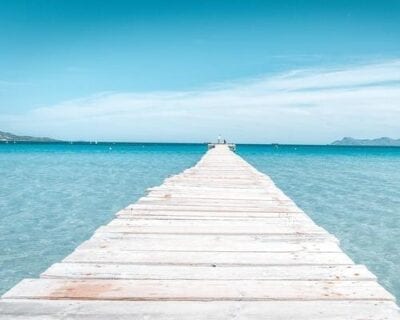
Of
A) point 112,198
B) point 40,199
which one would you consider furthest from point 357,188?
point 40,199

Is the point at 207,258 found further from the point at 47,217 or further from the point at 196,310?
the point at 47,217

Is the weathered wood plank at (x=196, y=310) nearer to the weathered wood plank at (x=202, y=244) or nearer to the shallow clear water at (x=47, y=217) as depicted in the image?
the weathered wood plank at (x=202, y=244)

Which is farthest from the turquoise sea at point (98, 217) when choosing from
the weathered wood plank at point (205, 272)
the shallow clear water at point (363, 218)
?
the weathered wood plank at point (205, 272)

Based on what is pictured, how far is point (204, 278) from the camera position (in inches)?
122

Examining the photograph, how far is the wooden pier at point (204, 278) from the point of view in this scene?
2504 millimetres

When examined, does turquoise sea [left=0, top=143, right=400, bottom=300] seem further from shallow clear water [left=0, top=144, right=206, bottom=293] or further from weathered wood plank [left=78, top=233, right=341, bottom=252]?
weathered wood plank [left=78, top=233, right=341, bottom=252]

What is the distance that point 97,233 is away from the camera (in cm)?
443

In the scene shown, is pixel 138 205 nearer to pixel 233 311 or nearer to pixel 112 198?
pixel 233 311

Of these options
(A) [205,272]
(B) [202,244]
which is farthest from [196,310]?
(B) [202,244]

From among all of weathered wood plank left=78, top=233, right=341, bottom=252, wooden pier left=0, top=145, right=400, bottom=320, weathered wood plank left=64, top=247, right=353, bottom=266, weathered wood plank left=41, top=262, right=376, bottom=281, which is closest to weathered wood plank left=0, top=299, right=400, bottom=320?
wooden pier left=0, top=145, right=400, bottom=320

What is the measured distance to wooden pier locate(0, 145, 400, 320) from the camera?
250 centimetres

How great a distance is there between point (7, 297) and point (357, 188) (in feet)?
76.3

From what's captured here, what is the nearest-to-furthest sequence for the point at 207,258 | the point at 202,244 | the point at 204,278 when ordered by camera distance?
the point at 204,278
the point at 207,258
the point at 202,244

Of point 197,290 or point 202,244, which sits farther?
point 202,244
